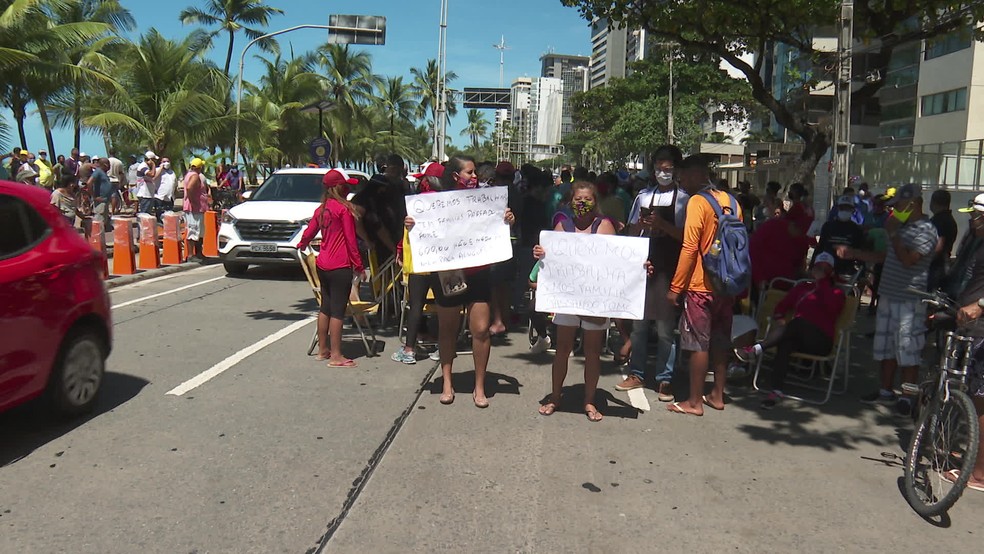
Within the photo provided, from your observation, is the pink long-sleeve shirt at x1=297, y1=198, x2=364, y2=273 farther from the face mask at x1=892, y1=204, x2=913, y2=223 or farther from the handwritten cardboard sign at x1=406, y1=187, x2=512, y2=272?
the face mask at x1=892, y1=204, x2=913, y2=223

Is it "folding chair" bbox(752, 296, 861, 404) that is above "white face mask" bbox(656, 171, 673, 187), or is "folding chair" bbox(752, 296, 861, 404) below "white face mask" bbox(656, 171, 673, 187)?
below

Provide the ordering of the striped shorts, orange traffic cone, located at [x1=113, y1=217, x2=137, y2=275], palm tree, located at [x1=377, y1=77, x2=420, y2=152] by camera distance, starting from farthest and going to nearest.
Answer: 1. palm tree, located at [x1=377, y1=77, x2=420, y2=152]
2. orange traffic cone, located at [x1=113, y1=217, x2=137, y2=275]
3. the striped shorts

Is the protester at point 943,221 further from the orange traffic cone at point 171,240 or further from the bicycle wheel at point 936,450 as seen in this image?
the orange traffic cone at point 171,240

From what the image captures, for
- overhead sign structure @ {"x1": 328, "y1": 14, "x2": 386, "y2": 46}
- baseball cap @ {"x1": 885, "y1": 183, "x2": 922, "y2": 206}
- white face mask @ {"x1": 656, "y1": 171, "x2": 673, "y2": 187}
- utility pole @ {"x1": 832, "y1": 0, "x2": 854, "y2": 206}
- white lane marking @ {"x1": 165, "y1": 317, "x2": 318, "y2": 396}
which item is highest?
overhead sign structure @ {"x1": 328, "y1": 14, "x2": 386, "y2": 46}

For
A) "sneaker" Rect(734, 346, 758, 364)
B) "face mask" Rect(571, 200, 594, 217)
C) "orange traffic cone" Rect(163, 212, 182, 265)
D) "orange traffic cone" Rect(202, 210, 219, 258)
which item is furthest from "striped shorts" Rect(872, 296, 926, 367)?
"orange traffic cone" Rect(202, 210, 219, 258)

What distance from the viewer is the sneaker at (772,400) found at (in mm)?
6457

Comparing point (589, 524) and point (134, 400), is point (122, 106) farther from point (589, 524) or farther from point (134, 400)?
point (589, 524)

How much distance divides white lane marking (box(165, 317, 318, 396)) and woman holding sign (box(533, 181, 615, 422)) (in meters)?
2.82

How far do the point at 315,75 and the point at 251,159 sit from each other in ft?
21.1

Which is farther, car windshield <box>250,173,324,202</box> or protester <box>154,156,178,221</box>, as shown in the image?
protester <box>154,156,178,221</box>

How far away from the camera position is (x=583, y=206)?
580 centimetres

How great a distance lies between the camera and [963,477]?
4.11 meters

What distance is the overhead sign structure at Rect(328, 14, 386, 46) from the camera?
26.2 m

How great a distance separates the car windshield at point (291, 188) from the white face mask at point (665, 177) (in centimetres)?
852
